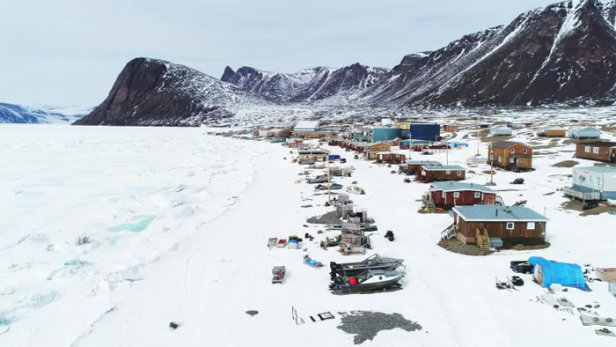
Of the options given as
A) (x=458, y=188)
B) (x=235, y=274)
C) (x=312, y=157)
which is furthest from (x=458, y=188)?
(x=312, y=157)

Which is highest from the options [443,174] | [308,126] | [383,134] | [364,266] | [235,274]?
[308,126]

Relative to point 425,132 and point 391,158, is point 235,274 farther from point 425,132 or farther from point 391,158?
point 425,132

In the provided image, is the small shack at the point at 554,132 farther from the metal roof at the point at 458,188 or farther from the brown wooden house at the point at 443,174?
the metal roof at the point at 458,188

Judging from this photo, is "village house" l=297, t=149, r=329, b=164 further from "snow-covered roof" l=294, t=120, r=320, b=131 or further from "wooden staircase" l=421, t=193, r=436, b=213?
"snow-covered roof" l=294, t=120, r=320, b=131

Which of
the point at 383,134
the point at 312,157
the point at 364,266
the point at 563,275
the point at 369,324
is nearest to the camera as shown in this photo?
the point at 369,324

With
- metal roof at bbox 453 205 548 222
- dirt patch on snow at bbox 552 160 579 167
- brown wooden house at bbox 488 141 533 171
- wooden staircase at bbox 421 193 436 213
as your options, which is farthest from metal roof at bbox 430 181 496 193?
dirt patch on snow at bbox 552 160 579 167
